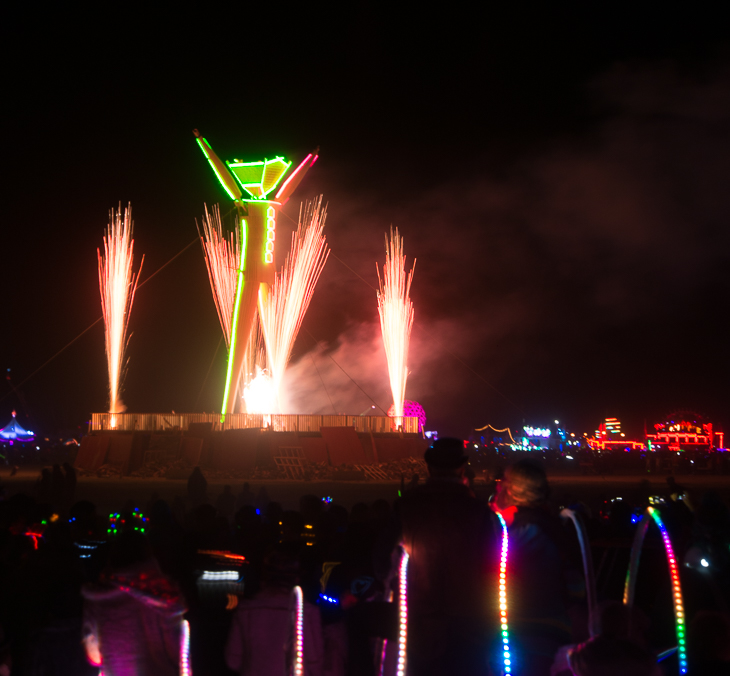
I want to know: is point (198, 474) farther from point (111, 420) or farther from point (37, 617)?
point (111, 420)

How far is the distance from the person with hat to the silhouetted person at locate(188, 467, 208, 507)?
43.2ft

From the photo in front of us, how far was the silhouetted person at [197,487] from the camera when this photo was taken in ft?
52.5

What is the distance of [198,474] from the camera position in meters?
16.0

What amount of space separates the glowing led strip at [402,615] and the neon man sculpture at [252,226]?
89.9 ft

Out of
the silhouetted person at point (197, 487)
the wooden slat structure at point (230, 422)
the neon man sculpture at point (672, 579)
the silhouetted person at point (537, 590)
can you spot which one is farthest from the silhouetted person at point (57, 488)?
the silhouetted person at point (537, 590)

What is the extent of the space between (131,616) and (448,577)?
1.73 meters

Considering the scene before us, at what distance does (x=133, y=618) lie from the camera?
12.2 feet

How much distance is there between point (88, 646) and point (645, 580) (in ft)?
13.3

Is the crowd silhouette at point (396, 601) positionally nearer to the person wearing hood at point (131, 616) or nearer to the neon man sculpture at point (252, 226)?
the person wearing hood at point (131, 616)

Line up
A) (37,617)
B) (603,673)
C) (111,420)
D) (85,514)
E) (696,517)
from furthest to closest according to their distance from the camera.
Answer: (111,420) → (85,514) → (696,517) → (37,617) → (603,673)

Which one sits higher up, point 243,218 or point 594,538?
point 243,218

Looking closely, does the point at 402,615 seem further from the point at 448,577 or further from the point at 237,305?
the point at 237,305

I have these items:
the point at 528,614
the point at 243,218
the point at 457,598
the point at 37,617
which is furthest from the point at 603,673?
the point at 243,218

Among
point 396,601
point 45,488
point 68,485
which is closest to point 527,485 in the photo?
point 396,601
